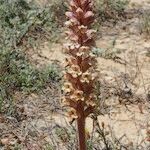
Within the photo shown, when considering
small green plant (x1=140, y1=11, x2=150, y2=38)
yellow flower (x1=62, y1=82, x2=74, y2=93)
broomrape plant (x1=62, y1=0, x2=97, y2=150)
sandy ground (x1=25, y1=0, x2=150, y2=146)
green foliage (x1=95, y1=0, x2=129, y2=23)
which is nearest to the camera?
broomrape plant (x1=62, y1=0, x2=97, y2=150)

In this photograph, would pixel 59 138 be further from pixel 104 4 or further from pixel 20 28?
pixel 104 4

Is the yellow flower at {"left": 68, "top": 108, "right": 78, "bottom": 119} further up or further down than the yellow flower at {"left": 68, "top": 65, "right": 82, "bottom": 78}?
further down

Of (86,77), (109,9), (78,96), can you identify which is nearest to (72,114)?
(78,96)

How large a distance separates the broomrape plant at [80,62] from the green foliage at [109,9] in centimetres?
386

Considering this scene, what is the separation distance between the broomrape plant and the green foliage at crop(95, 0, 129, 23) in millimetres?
3858

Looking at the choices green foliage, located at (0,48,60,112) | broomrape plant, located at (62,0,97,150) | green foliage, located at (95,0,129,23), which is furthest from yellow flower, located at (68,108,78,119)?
green foliage, located at (95,0,129,23)

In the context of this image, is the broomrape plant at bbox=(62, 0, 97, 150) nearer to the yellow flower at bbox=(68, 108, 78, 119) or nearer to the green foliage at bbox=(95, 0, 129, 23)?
the yellow flower at bbox=(68, 108, 78, 119)

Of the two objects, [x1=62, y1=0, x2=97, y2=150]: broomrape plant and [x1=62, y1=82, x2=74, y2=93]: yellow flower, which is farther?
[x1=62, y1=82, x2=74, y2=93]: yellow flower

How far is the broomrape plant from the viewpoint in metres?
2.37

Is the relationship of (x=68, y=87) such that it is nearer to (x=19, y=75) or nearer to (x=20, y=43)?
(x=19, y=75)

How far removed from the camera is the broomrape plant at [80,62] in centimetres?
237

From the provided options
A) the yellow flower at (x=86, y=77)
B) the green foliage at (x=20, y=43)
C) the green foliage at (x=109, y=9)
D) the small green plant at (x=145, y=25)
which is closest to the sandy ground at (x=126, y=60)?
the small green plant at (x=145, y=25)

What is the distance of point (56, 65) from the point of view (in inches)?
201

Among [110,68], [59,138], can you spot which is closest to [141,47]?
[110,68]
